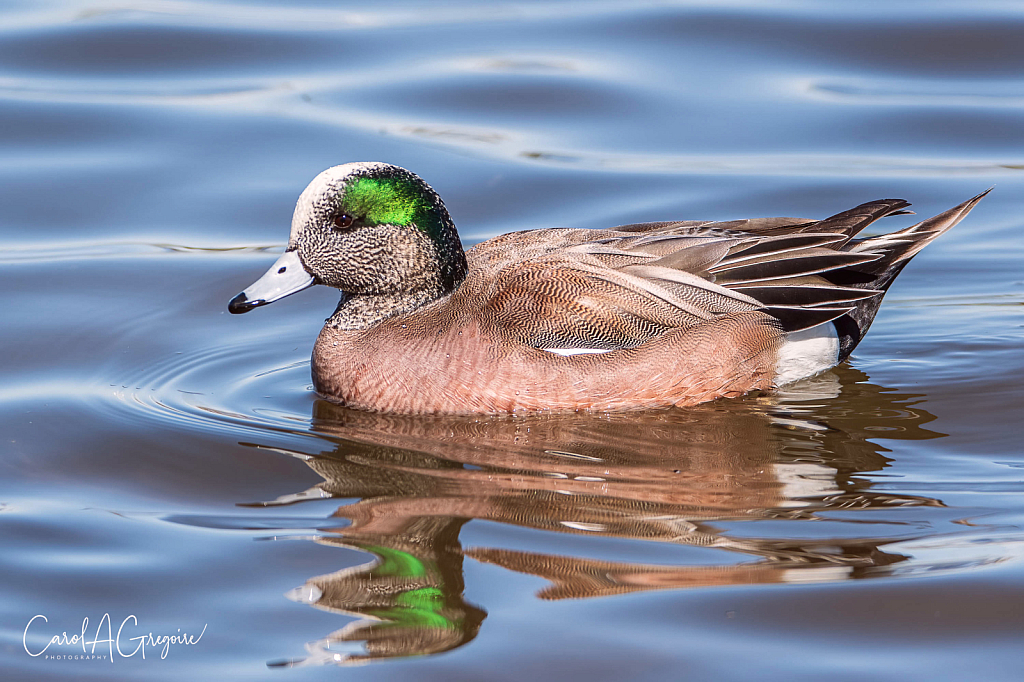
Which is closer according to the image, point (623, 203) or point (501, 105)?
point (623, 203)

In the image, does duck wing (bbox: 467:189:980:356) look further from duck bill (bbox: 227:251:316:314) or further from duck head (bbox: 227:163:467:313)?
duck bill (bbox: 227:251:316:314)

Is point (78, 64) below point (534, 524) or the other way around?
the other way around

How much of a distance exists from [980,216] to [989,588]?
4.60 meters

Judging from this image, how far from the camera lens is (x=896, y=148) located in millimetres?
9164

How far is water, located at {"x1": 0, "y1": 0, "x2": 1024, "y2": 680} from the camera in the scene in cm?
386

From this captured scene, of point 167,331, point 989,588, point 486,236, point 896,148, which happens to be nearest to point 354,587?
point 989,588

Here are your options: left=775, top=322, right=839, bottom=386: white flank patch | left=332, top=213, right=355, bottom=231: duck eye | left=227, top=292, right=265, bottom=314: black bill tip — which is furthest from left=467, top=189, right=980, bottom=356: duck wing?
left=227, top=292, right=265, bottom=314: black bill tip

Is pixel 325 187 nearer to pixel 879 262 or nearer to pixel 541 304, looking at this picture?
pixel 541 304

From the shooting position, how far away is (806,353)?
6.00 meters

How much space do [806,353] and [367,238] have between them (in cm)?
207

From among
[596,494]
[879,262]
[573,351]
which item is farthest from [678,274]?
[596,494]

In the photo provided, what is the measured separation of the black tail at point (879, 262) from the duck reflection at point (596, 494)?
273 mm

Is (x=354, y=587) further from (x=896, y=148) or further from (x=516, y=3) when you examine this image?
(x=516, y=3)

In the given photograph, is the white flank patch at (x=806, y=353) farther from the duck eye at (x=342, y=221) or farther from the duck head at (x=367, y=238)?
the duck eye at (x=342, y=221)
